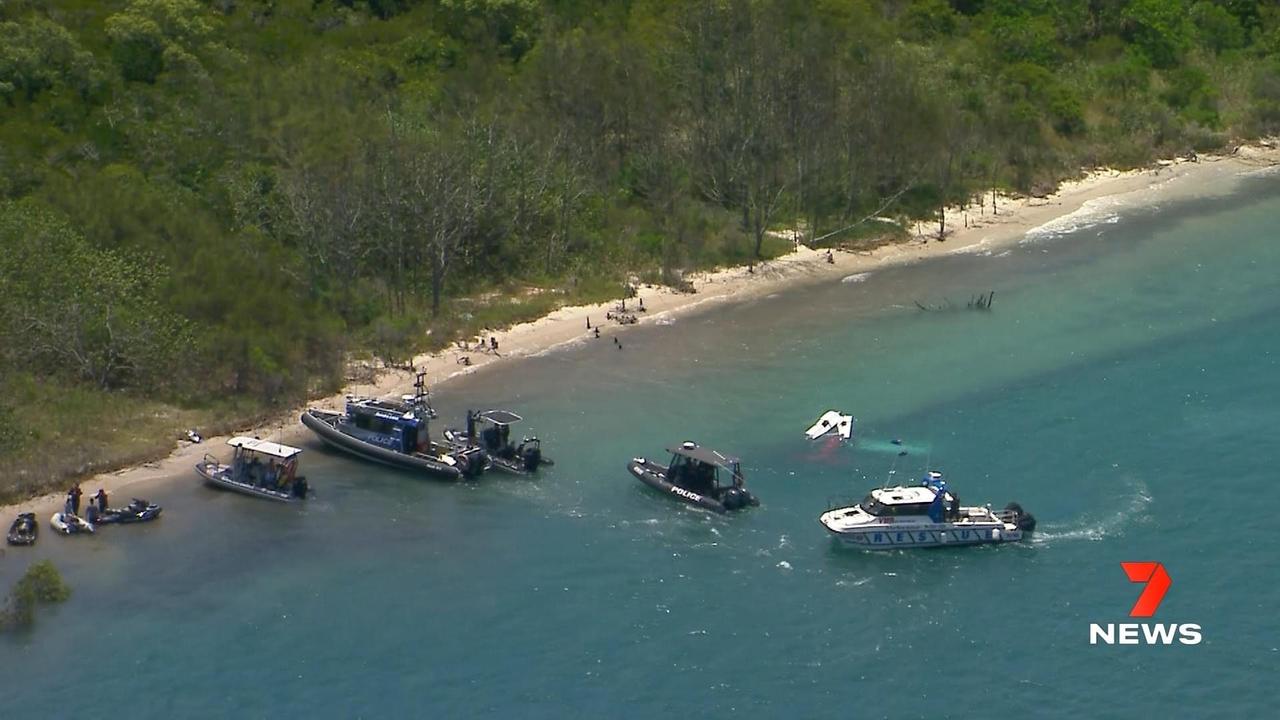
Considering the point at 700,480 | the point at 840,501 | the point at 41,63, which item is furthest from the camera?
the point at 41,63

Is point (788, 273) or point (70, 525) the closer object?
point (70, 525)

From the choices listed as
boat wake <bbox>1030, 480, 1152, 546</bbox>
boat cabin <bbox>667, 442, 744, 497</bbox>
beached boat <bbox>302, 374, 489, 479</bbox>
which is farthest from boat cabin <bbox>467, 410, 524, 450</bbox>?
boat wake <bbox>1030, 480, 1152, 546</bbox>

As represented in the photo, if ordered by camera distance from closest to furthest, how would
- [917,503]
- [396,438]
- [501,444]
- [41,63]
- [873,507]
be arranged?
[917,503] → [873,507] → [396,438] → [501,444] → [41,63]

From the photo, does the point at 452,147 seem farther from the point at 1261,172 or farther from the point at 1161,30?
the point at 1161,30

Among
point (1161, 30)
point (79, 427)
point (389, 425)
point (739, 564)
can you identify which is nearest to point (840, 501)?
point (739, 564)

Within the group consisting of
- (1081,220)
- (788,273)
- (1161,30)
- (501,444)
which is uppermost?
(1161,30)

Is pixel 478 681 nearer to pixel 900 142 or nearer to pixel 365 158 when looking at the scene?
pixel 365 158
